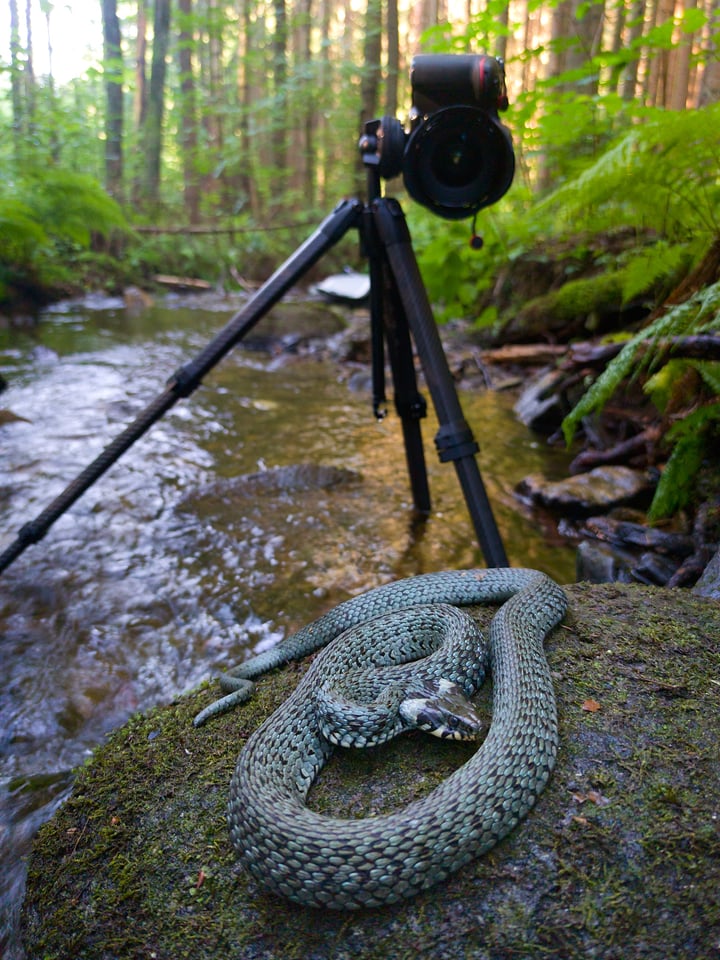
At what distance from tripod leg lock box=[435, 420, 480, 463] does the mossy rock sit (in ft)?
3.06

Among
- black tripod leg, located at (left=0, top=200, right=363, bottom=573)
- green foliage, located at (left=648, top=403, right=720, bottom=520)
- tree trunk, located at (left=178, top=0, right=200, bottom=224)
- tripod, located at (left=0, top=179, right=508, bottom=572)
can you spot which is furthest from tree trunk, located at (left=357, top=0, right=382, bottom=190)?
green foliage, located at (left=648, top=403, right=720, bottom=520)

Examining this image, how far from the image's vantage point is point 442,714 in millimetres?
1604

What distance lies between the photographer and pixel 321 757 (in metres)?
1.66

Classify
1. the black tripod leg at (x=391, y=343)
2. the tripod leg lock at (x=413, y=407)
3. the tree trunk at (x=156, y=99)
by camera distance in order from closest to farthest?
1. the black tripod leg at (x=391, y=343)
2. the tripod leg lock at (x=413, y=407)
3. the tree trunk at (x=156, y=99)

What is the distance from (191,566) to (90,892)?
2232 millimetres

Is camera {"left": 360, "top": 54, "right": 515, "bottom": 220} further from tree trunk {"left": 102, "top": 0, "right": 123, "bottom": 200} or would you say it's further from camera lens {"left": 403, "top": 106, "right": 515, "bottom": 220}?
tree trunk {"left": 102, "top": 0, "right": 123, "bottom": 200}

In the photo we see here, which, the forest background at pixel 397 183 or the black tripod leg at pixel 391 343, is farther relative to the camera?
the forest background at pixel 397 183

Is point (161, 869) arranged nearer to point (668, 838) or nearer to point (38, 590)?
point (668, 838)

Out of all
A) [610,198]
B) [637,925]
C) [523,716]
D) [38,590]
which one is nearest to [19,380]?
[38,590]

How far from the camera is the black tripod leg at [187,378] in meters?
2.85

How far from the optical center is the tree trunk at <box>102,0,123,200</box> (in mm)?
16047

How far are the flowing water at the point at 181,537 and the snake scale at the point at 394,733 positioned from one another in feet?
2.36

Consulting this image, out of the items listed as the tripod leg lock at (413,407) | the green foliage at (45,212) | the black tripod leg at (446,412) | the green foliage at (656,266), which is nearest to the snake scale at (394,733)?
the black tripod leg at (446,412)

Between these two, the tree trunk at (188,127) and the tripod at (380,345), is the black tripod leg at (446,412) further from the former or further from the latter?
the tree trunk at (188,127)
